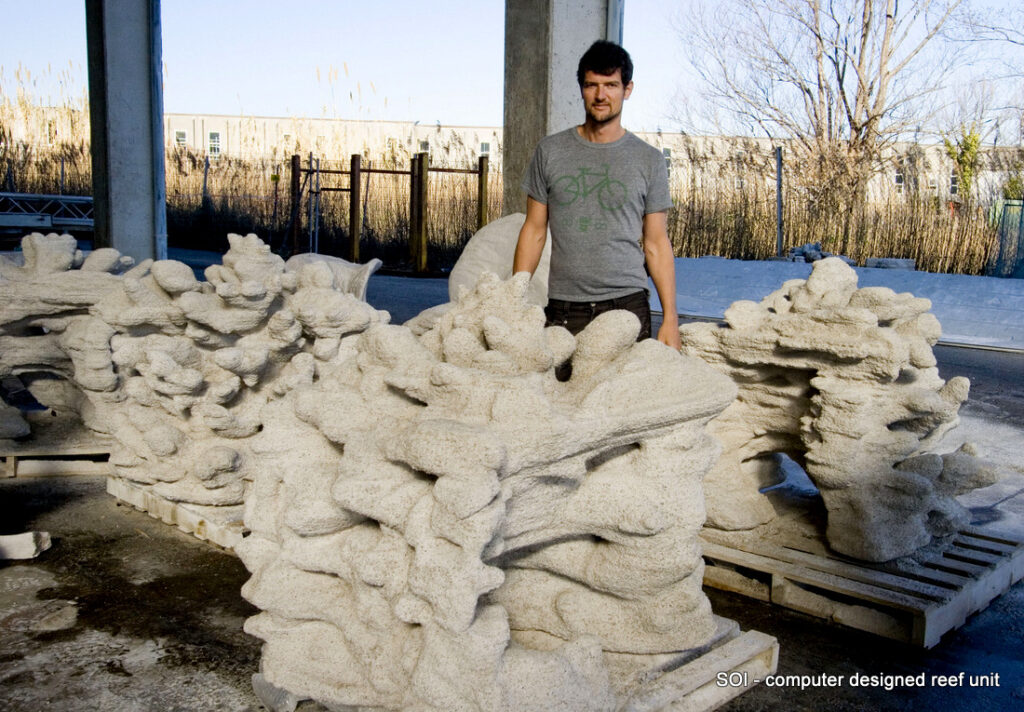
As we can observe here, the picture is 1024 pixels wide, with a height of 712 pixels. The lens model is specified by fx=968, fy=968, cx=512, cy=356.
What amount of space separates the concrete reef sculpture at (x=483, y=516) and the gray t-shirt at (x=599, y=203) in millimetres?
817

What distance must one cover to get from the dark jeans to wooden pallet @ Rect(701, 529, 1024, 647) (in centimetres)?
93

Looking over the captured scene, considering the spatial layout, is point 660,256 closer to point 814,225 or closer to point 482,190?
point 814,225

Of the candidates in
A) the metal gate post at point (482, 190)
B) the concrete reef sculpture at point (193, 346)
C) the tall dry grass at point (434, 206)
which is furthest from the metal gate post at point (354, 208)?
the concrete reef sculpture at point (193, 346)

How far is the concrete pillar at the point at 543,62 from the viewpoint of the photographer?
597 centimetres

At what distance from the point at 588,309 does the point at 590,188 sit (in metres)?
0.41

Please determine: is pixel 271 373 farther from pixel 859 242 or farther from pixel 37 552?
pixel 859 242

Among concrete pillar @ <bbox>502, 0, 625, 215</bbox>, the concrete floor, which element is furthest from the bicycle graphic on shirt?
concrete pillar @ <bbox>502, 0, 625, 215</bbox>

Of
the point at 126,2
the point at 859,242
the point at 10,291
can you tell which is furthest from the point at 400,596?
the point at 859,242

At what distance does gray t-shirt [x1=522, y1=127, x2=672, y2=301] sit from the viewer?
3.27 meters

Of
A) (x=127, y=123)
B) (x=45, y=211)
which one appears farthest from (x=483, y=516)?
(x=45, y=211)

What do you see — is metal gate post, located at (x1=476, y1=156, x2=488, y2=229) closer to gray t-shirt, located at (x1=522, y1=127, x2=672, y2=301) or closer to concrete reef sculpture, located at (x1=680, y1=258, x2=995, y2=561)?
concrete reef sculpture, located at (x1=680, y1=258, x2=995, y2=561)

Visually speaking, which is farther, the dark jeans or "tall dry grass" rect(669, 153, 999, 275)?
"tall dry grass" rect(669, 153, 999, 275)

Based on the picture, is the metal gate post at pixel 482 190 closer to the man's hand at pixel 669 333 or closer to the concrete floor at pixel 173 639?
the concrete floor at pixel 173 639

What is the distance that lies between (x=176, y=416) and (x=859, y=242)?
11157 mm
